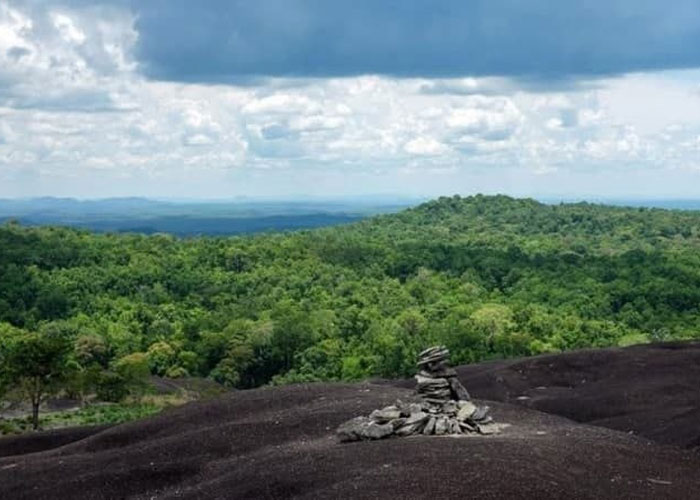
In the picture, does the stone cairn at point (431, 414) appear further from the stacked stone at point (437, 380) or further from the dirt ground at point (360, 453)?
the dirt ground at point (360, 453)

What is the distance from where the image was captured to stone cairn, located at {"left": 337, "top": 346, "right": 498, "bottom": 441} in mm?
29014

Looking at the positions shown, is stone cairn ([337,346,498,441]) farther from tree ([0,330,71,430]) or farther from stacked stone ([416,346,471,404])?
tree ([0,330,71,430])

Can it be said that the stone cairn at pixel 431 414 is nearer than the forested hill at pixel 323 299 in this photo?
Yes

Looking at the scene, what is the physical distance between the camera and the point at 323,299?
120 m

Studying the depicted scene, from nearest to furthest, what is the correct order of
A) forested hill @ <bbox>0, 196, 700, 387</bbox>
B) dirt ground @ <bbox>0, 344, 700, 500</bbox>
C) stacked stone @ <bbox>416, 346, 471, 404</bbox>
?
1. dirt ground @ <bbox>0, 344, 700, 500</bbox>
2. stacked stone @ <bbox>416, 346, 471, 404</bbox>
3. forested hill @ <bbox>0, 196, 700, 387</bbox>

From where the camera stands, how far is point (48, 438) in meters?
41.7

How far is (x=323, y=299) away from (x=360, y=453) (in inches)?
3690

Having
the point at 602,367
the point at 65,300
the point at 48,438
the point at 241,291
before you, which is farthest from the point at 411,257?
the point at 48,438

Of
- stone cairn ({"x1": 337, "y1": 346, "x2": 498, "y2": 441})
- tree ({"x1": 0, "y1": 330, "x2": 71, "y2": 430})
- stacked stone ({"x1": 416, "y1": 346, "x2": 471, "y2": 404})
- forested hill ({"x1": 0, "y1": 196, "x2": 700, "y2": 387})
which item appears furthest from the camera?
forested hill ({"x1": 0, "y1": 196, "x2": 700, "y2": 387})

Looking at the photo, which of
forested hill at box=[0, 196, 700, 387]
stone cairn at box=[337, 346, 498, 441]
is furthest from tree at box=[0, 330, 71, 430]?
forested hill at box=[0, 196, 700, 387]

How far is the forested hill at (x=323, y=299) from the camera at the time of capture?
9225 cm

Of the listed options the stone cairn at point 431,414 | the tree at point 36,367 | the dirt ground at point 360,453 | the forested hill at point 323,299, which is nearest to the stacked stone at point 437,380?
the stone cairn at point 431,414

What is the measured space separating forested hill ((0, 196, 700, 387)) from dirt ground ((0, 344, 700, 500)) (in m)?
44.8

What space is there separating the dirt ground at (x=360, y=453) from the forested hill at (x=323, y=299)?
1763 inches
